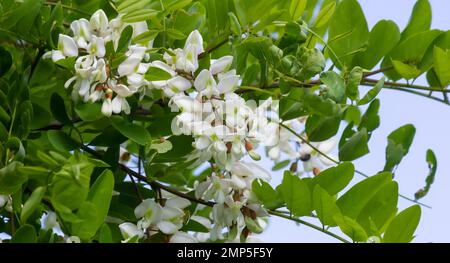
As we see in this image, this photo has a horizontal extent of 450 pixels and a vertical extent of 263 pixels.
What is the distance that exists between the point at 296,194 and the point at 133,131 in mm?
219

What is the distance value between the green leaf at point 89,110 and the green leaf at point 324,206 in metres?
0.29

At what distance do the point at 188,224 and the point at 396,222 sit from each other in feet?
1.11

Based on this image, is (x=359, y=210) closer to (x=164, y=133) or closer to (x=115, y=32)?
(x=164, y=133)

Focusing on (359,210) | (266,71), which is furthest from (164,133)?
(359,210)

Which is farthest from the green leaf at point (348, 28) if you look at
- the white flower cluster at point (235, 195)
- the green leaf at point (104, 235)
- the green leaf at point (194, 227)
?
the green leaf at point (104, 235)

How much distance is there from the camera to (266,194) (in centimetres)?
125

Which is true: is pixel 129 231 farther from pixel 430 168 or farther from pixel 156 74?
pixel 430 168

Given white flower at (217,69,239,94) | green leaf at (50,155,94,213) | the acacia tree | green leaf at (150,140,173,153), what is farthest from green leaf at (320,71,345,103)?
green leaf at (50,155,94,213)

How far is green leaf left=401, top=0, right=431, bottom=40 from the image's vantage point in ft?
4.55

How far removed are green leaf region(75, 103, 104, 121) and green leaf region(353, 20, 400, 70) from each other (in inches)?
14.2

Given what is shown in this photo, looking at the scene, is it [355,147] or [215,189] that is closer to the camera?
[215,189]

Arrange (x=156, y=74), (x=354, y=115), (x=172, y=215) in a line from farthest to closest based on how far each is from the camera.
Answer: (x=354, y=115) < (x=172, y=215) < (x=156, y=74)

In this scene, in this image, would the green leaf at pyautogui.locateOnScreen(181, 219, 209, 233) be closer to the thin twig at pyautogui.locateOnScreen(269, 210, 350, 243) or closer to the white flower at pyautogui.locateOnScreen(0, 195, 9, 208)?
the thin twig at pyautogui.locateOnScreen(269, 210, 350, 243)

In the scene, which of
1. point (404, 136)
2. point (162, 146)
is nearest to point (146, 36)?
point (162, 146)
